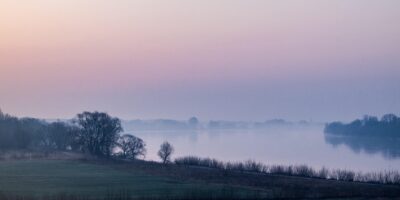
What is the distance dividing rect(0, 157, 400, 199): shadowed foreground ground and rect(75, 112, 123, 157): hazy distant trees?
55.3 feet

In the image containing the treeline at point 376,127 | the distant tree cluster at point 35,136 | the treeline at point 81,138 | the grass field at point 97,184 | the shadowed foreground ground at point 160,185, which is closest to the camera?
the shadowed foreground ground at point 160,185

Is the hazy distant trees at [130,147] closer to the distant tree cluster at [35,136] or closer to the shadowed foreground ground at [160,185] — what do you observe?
the distant tree cluster at [35,136]

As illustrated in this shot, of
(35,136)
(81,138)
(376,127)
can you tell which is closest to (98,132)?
(81,138)

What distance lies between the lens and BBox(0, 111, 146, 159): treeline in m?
57.3

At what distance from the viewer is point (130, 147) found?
56938 mm

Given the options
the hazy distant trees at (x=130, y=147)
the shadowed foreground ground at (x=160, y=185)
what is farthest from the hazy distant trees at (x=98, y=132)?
the shadowed foreground ground at (x=160, y=185)

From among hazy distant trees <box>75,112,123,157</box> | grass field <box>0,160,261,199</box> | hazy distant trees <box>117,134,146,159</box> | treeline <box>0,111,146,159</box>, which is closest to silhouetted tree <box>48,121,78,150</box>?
treeline <box>0,111,146,159</box>

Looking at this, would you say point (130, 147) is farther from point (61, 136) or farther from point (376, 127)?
point (376, 127)

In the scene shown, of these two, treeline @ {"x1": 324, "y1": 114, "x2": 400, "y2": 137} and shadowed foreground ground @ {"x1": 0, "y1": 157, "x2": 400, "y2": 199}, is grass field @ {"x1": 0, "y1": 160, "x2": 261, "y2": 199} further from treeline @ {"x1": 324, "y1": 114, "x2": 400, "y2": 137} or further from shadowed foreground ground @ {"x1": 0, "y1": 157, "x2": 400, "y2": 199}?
treeline @ {"x1": 324, "y1": 114, "x2": 400, "y2": 137}

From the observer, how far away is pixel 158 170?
38.4 meters

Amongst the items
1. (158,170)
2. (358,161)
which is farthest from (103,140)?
(358,161)

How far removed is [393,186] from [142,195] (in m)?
13.2

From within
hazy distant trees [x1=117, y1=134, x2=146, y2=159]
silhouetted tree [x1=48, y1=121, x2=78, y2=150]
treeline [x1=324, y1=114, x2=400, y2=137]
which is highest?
treeline [x1=324, y1=114, x2=400, y2=137]

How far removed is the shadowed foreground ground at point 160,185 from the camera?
23.9 meters
